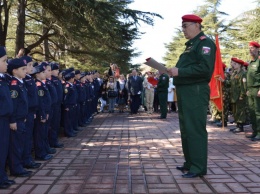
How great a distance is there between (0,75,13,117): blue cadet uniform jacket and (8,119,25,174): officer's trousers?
0.49 metres

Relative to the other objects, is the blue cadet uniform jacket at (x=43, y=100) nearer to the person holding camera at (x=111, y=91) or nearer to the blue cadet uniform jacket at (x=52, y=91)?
the blue cadet uniform jacket at (x=52, y=91)

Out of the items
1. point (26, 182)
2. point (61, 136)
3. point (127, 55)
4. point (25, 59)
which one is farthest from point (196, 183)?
point (127, 55)

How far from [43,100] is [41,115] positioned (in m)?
0.27

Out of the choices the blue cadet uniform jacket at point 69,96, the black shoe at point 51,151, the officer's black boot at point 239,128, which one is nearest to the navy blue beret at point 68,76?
the blue cadet uniform jacket at point 69,96

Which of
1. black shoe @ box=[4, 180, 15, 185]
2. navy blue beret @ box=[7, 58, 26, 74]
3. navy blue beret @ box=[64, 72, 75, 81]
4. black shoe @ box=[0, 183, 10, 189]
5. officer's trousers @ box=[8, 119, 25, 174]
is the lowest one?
black shoe @ box=[0, 183, 10, 189]

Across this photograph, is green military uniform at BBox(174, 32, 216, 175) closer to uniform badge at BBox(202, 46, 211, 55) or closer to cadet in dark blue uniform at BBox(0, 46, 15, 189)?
uniform badge at BBox(202, 46, 211, 55)

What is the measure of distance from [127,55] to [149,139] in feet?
28.2

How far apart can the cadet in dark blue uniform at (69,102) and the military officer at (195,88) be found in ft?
12.0

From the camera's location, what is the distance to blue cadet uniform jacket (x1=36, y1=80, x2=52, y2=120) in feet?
18.3

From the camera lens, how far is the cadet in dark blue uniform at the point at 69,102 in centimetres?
781

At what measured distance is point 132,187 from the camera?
4.16m

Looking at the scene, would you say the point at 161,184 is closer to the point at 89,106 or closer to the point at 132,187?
the point at 132,187

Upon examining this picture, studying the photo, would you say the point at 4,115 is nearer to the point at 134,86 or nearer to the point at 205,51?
the point at 205,51

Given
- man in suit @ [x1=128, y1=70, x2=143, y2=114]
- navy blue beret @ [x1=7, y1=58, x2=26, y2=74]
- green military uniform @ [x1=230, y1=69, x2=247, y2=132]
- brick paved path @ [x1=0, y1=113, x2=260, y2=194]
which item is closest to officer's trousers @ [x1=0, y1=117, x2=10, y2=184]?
brick paved path @ [x1=0, y1=113, x2=260, y2=194]
